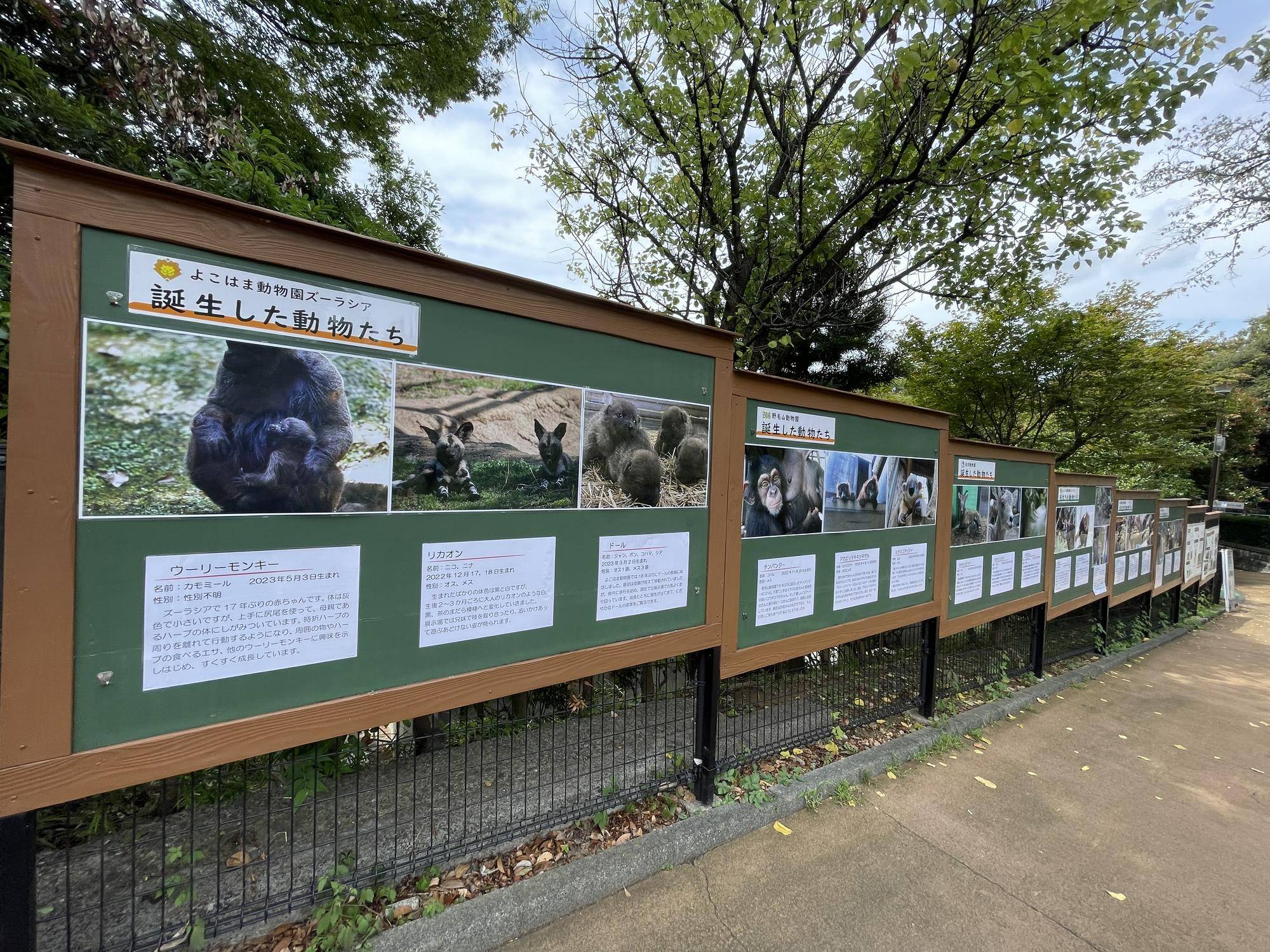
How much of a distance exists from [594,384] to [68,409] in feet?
5.47

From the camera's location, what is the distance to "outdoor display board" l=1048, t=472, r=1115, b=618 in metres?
5.40

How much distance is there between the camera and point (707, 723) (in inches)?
113

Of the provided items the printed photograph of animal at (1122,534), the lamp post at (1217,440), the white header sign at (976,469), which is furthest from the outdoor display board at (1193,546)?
the white header sign at (976,469)

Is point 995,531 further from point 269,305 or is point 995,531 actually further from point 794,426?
point 269,305

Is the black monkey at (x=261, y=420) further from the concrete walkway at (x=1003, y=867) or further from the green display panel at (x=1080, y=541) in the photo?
the green display panel at (x=1080, y=541)

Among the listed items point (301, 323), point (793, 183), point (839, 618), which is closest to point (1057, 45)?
point (793, 183)

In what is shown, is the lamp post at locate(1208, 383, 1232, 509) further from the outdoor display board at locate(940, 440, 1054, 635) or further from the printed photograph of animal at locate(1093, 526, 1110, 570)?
the outdoor display board at locate(940, 440, 1054, 635)

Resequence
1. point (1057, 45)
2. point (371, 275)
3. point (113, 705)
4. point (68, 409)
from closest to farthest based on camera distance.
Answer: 1. point (68, 409)
2. point (113, 705)
3. point (371, 275)
4. point (1057, 45)

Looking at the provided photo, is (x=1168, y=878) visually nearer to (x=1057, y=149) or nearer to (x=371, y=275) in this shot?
(x=371, y=275)

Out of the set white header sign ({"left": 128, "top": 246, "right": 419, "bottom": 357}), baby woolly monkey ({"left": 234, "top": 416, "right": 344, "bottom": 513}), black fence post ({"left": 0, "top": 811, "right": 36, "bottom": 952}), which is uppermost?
white header sign ({"left": 128, "top": 246, "right": 419, "bottom": 357})

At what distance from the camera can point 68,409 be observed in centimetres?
136

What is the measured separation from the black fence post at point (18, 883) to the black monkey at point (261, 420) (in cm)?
100

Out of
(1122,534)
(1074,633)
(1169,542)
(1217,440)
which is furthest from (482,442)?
(1217,440)

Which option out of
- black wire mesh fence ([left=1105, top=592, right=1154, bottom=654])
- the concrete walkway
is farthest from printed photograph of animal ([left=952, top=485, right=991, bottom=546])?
black wire mesh fence ([left=1105, top=592, right=1154, bottom=654])
